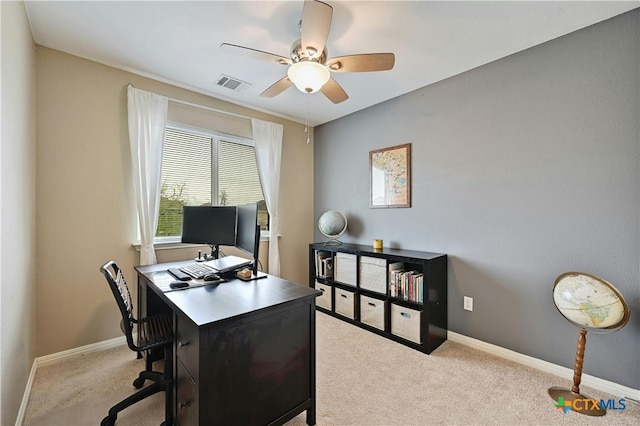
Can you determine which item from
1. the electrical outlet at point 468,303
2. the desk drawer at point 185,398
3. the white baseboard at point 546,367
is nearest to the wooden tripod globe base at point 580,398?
the white baseboard at point 546,367

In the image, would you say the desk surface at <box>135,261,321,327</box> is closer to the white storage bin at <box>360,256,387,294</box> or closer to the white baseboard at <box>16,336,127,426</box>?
the white baseboard at <box>16,336,127,426</box>

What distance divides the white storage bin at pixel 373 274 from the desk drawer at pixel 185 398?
191 centimetres

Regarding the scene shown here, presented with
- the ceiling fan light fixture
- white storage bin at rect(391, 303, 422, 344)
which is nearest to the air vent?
the ceiling fan light fixture

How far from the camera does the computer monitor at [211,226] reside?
7.94 ft

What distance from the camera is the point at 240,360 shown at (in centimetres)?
133

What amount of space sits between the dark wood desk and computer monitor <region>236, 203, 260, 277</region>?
286 mm

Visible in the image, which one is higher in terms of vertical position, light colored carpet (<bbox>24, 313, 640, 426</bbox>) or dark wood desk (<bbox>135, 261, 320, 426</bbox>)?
dark wood desk (<bbox>135, 261, 320, 426</bbox>)

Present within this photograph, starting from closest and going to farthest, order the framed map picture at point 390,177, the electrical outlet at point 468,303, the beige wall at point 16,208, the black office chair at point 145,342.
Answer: the beige wall at point 16,208
the black office chair at point 145,342
the electrical outlet at point 468,303
the framed map picture at point 390,177

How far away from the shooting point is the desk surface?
1.30m

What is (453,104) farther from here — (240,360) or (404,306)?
(240,360)

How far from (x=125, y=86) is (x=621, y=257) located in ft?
13.6

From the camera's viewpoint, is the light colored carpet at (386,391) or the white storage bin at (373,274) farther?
the white storage bin at (373,274)

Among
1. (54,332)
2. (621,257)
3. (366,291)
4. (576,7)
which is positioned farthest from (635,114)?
(54,332)

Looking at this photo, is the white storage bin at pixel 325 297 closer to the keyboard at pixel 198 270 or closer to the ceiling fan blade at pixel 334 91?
the keyboard at pixel 198 270
